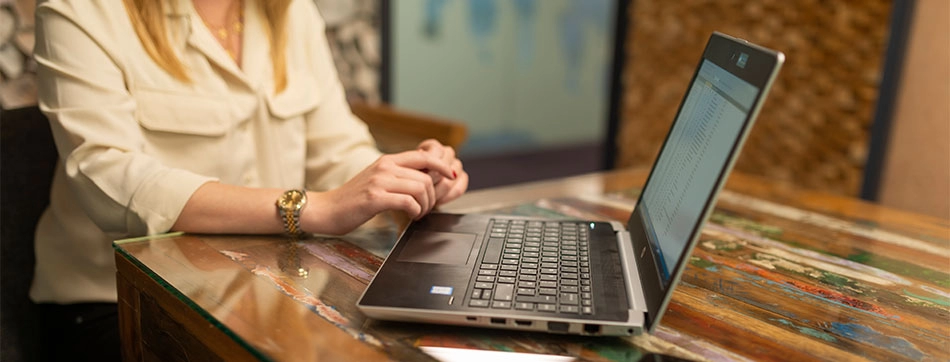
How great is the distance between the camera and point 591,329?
2.15ft

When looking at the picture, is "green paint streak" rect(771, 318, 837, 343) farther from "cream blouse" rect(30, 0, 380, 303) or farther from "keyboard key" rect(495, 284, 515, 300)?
"cream blouse" rect(30, 0, 380, 303)

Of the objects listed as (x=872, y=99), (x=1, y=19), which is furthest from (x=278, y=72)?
(x=872, y=99)

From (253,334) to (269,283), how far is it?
13 centimetres

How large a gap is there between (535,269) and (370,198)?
0.80 feet

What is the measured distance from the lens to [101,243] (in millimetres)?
1094

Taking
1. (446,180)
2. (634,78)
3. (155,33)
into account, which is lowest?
(634,78)

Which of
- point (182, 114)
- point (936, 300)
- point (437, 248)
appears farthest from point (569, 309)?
point (182, 114)

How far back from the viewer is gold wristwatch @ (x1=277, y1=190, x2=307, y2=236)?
931mm

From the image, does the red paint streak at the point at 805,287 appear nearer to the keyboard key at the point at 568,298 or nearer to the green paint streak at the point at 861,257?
the green paint streak at the point at 861,257

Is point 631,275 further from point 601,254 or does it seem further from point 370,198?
point 370,198

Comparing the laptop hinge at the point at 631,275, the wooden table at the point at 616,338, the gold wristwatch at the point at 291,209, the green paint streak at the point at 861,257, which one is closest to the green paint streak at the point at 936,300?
the wooden table at the point at 616,338

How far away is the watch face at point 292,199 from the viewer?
93cm

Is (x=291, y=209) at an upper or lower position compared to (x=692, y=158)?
lower

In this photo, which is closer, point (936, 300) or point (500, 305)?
point (500, 305)
